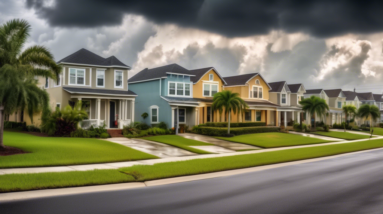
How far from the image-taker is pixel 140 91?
135ft

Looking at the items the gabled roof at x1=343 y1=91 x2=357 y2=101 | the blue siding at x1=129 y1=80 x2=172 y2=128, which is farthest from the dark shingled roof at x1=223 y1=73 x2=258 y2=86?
the gabled roof at x1=343 y1=91 x2=357 y2=101

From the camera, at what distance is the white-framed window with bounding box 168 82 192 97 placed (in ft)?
128

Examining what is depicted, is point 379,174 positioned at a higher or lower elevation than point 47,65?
lower

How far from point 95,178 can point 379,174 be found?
11.6 meters

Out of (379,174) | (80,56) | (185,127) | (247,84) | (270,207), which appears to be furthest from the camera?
(247,84)

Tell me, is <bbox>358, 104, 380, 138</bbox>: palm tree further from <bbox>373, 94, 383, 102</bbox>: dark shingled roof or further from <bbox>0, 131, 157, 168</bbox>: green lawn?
<bbox>0, 131, 157, 168</bbox>: green lawn

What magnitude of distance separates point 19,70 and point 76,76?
15829 millimetres

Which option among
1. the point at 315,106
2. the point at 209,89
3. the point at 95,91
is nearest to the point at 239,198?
the point at 95,91

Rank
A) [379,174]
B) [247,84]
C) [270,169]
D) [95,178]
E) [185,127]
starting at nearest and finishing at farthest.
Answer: [95,178] → [379,174] → [270,169] → [185,127] → [247,84]

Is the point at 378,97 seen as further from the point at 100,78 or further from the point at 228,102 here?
the point at 100,78

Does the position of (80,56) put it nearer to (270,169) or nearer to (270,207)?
(270,169)

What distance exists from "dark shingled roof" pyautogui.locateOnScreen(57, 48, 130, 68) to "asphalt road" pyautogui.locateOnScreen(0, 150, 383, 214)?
25093 mm

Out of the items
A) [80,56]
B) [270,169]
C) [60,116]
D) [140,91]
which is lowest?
[270,169]

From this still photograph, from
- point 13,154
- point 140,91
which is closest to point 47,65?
point 13,154
